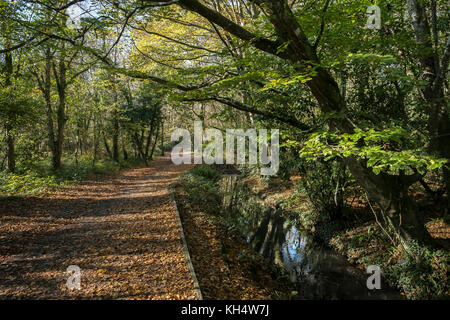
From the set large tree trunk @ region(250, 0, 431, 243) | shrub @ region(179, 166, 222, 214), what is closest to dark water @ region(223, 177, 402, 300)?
shrub @ region(179, 166, 222, 214)

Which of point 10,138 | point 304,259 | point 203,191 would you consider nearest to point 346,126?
point 304,259

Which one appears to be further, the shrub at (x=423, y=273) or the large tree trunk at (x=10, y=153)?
the large tree trunk at (x=10, y=153)

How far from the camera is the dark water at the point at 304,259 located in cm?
490

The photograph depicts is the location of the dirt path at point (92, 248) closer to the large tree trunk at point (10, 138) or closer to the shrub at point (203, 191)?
the shrub at point (203, 191)

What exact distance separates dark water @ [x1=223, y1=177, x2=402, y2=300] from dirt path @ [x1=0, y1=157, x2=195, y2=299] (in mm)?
2600

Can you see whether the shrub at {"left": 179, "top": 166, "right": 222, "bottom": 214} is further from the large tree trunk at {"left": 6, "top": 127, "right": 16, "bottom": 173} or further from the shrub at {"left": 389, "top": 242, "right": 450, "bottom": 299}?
the large tree trunk at {"left": 6, "top": 127, "right": 16, "bottom": 173}

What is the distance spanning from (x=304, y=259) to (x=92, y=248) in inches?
198

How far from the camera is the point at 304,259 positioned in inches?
244

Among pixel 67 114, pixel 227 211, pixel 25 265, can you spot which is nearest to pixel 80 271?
pixel 25 265

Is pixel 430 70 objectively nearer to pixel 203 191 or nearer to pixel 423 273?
pixel 423 273

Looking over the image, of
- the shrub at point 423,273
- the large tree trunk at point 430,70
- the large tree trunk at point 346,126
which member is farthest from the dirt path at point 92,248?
the large tree trunk at point 430,70

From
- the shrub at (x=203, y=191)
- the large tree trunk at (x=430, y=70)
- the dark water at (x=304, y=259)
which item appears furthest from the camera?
the shrub at (x=203, y=191)

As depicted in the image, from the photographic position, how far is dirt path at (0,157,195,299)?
3748 mm

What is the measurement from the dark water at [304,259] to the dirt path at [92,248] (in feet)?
8.53
